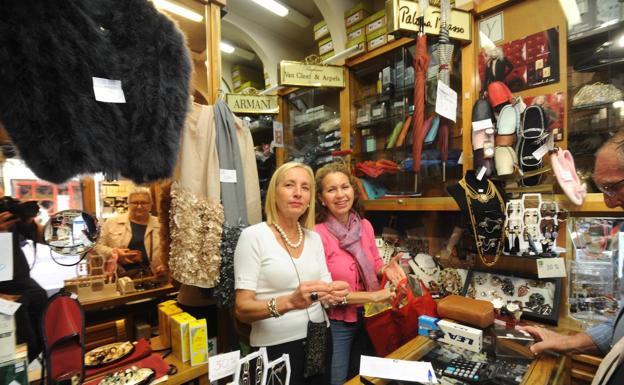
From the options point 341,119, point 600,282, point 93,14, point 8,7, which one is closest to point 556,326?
point 600,282

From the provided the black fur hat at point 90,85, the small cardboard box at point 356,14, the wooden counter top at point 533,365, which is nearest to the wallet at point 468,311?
the wooden counter top at point 533,365

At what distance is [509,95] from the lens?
1971 mm

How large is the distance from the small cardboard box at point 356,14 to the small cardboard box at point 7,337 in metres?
3.08

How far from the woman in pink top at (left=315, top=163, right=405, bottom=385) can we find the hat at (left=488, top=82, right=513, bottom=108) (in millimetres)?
1058

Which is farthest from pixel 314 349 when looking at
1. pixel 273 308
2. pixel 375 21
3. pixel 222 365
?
pixel 375 21

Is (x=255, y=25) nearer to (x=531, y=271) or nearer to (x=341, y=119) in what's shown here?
(x=341, y=119)

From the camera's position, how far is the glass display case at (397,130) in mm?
2293

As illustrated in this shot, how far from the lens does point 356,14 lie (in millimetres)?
2863

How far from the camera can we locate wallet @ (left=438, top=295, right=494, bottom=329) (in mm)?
1512

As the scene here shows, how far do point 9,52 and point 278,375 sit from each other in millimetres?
1453

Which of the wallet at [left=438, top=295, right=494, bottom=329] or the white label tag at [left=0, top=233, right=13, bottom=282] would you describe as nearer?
the white label tag at [left=0, top=233, right=13, bottom=282]

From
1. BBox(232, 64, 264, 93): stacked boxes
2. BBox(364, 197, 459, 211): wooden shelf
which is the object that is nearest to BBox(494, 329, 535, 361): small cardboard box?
BBox(364, 197, 459, 211): wooden shelf

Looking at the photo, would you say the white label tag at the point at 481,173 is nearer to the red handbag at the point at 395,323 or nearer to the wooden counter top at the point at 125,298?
the red handbag at the point at 395,323

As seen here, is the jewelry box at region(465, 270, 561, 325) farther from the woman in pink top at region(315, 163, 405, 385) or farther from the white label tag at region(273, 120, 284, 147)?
the white label tag at region(273, 120, 284, 147)
